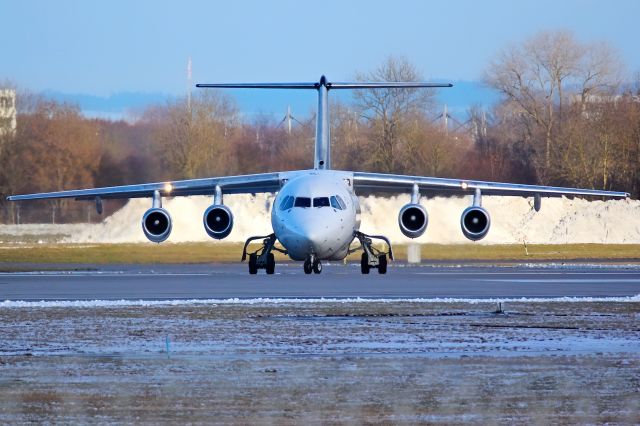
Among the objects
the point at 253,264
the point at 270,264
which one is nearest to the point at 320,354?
the point at 270,264

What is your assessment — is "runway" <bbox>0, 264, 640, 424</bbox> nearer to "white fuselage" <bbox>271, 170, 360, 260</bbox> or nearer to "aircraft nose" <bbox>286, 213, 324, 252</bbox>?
"aircraft nose" <bbox>286, 213, 324, 252</bbox>

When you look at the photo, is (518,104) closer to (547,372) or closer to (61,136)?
(61,136)

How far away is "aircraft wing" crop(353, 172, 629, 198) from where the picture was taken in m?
35.4

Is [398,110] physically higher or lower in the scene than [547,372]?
higher

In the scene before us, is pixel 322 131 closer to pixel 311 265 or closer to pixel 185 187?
pixel 185 187

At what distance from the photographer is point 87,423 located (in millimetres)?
10227

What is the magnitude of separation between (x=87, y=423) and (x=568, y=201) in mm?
52174

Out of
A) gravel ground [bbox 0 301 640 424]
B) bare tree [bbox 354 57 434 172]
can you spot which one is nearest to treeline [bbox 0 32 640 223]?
bare tree [bbox 354 57 434 172]

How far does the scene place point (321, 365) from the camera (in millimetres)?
14023

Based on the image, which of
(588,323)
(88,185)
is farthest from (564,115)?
(588,323)

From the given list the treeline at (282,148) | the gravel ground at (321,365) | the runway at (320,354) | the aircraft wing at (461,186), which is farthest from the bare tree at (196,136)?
the gravel ground at (321,365)

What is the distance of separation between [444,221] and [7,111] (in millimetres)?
27734

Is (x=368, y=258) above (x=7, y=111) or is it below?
below

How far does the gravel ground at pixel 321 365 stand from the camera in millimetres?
10828
